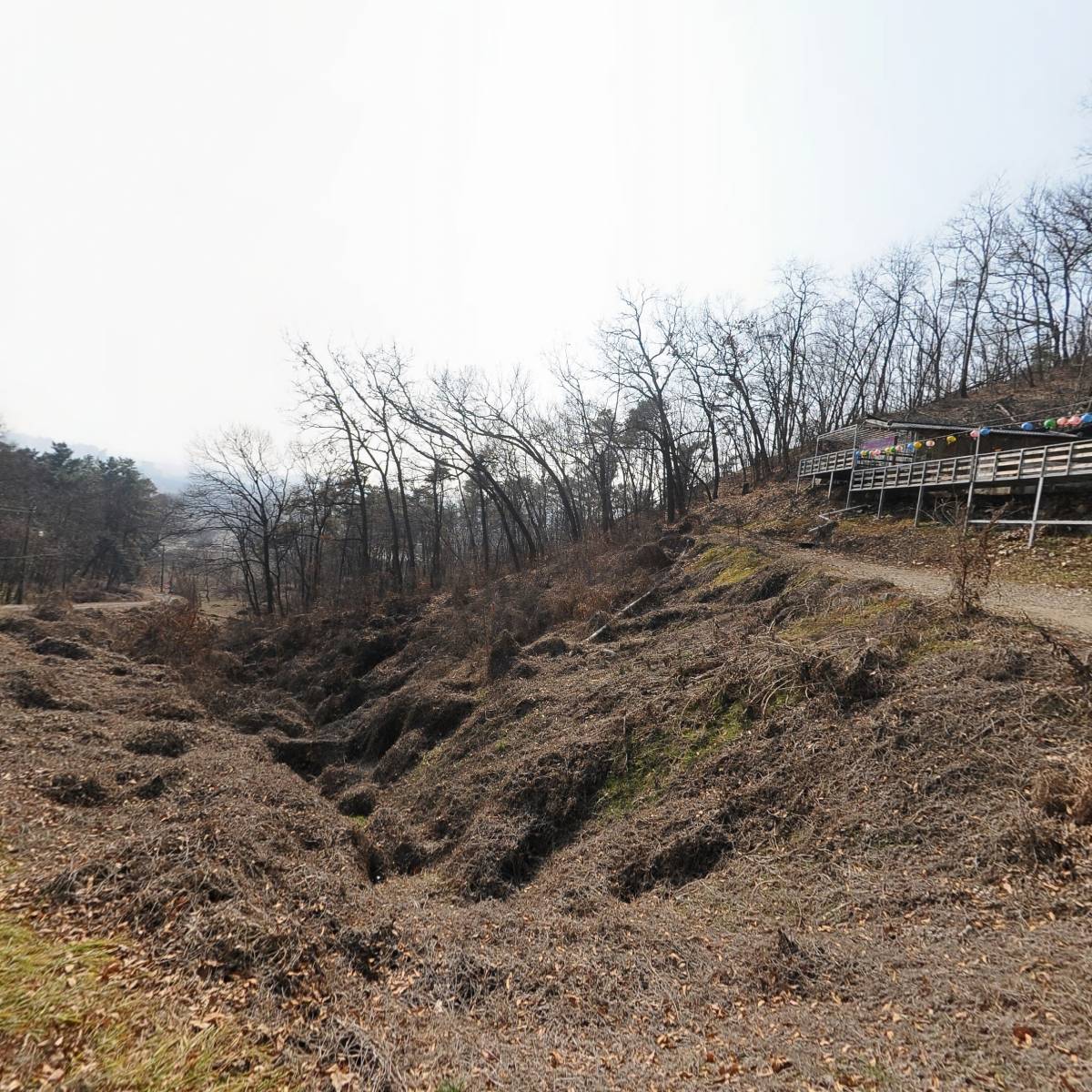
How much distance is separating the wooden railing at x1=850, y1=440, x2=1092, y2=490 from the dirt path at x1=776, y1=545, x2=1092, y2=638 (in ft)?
12.5

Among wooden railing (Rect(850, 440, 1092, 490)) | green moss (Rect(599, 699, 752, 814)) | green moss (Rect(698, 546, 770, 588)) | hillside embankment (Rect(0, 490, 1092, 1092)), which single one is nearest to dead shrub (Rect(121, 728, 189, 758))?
hillside embankment (Rect(0, 490, 1092, 1092))

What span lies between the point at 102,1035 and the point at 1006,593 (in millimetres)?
13058

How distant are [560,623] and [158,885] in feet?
41.9

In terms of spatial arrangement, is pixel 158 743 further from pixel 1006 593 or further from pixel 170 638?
pixel 1006 593

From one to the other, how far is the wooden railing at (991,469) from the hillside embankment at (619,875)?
6754mm

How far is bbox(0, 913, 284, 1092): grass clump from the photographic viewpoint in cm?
275

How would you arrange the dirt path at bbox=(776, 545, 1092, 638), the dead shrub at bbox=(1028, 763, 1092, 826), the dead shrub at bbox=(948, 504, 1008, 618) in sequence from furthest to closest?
the dirt path at bbox=(776, 545, 1092, 638)
the dead shrub at bbox=(948, 504, 1008, 618)
the dead shrub at bbox=(1028, 763, 1092, 826)

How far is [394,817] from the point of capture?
8.82 m

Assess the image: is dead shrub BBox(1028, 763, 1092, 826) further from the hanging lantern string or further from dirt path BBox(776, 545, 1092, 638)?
the hanging lantern string

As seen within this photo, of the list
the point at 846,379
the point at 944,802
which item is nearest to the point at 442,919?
the point at 944,802

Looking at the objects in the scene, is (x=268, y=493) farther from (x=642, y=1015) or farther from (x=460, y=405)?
(x=642, y=1015)

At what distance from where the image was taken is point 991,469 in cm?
1505

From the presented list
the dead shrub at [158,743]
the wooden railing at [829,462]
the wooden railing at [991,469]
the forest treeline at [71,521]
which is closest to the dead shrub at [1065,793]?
the dead shrub at [158,743]

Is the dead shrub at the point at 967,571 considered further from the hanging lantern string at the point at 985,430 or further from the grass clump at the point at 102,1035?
the hanging lantern string at the point at 985,430
